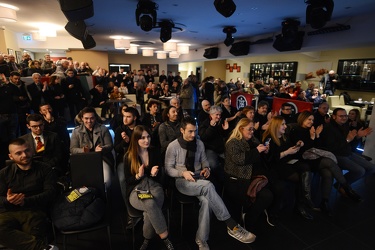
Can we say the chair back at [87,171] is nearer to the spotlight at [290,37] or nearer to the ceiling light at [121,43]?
the spotlight at [290,37]

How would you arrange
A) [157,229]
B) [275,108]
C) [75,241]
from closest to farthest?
[157,229] → [75,241] → [275,108]

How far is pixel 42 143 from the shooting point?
2607 mm

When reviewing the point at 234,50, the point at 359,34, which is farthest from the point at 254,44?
the point at 359,34

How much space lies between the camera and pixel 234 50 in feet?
26.6

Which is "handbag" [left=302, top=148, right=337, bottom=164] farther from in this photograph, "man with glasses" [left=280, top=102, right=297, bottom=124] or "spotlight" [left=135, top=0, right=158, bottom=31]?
"spotlight" [left=135, top=0, right=158, bottom=31]

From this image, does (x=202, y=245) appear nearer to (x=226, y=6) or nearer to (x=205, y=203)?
(x=205, y=203)

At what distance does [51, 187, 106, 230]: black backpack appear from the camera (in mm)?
1922

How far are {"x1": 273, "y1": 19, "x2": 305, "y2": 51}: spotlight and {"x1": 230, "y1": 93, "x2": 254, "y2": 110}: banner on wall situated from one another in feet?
6.25

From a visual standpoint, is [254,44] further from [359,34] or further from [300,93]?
[359,34]

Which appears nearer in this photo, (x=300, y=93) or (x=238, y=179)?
(x=238, y=179)

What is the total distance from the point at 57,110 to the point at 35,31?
139 inches

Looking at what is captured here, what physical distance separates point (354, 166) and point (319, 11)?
8.20 feet

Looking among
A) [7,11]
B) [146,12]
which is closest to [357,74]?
[146,12]

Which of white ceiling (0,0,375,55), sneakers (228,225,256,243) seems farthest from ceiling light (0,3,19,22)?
sneakers (228,225,256,243)
